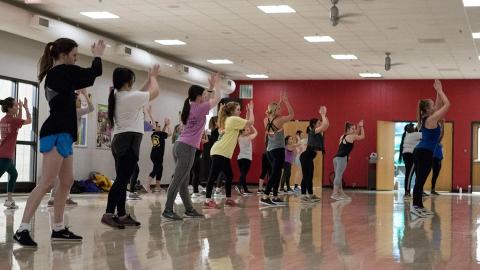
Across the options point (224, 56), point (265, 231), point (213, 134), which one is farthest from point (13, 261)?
point (224, 56)

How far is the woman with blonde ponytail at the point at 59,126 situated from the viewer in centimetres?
480

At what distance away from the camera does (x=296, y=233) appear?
6129 mm

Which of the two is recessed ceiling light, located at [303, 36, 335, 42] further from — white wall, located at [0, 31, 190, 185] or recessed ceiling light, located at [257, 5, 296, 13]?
white wall, located at [0, 31, 190, 185]

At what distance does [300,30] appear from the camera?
14.8 meters

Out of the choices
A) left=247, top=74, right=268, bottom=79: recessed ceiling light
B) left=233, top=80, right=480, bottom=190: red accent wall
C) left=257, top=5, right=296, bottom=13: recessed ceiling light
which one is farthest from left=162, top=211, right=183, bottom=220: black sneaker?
left=233, top=80, right=480, bottom=190: red accent wall

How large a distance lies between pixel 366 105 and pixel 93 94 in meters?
10.0

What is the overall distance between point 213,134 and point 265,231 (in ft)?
21.4

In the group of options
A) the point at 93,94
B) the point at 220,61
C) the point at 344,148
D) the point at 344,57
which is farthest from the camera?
the point at 220,61

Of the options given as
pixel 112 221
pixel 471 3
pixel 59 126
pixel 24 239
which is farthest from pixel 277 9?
pixel 24 239

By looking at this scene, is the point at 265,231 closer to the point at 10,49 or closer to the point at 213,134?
the point at 213,134

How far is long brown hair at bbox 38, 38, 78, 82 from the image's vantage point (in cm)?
502

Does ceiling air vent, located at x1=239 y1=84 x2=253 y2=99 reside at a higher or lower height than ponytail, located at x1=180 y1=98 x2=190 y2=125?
higher

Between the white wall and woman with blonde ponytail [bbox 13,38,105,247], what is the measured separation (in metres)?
9.40

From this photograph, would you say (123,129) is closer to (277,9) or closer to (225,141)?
(225,141)
